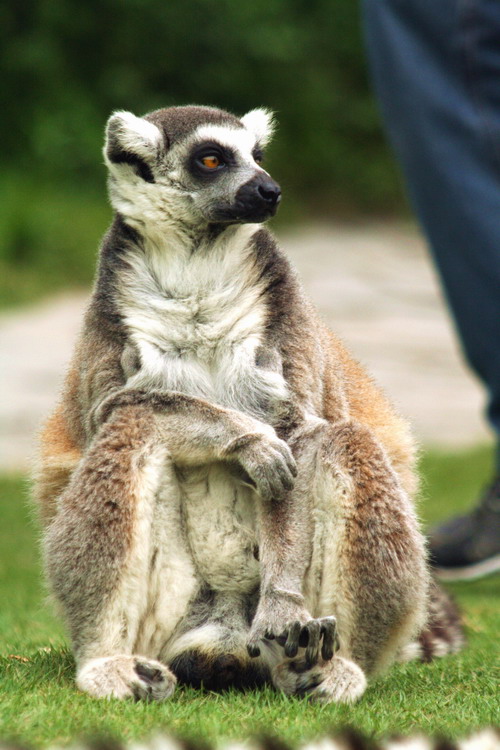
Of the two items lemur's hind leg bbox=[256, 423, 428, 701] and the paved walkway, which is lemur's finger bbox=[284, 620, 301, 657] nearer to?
lemur's hind leg bbox=[256, 423, 428, 701]

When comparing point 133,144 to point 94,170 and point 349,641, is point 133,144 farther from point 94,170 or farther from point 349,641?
point 94,170

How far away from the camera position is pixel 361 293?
63.5 feet

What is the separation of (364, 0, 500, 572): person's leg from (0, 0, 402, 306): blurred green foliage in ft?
38.1

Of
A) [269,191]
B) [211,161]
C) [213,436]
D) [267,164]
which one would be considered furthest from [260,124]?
[267,164]

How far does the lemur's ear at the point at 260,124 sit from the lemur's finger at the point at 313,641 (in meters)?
2.07

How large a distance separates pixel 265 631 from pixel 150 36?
18944 millimetres

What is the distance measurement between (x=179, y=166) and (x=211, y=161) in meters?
0.14

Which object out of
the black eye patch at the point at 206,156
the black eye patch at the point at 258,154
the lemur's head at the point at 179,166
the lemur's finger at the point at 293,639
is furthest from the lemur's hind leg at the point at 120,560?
the black eye patch at the point at 258,154

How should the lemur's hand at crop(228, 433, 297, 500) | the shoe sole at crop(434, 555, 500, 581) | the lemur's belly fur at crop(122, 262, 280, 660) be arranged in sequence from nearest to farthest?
the lemur's hand at crop(228, 433, 297, 500), the lemur's belly fur at crop(122, 262, 280, 660), the shoe sole at crop(434, 555, 500, 581)

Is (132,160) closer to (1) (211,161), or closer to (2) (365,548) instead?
(1) (211,161)

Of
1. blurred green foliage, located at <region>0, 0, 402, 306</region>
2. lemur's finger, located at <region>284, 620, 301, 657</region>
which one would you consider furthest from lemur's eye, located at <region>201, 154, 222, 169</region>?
blurred green foliage, located at <region>0, 0, 402, 306</region>

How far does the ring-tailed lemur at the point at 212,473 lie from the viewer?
4254 mm

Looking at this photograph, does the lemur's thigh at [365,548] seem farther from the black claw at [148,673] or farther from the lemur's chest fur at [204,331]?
the black claw at [148,673]

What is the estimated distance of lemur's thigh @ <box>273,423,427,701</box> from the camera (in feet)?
14.0
